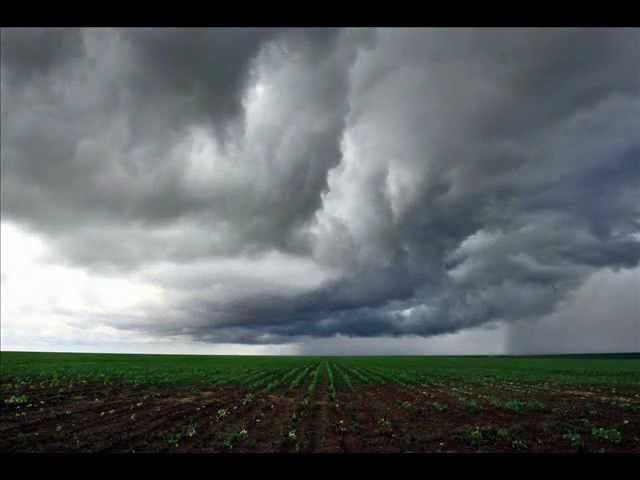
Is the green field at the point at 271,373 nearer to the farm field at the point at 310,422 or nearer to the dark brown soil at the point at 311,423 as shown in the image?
the farm field at the point at 310,422

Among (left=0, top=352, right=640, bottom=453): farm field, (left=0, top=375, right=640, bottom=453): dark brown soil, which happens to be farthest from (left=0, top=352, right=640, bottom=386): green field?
(left=0, top=375, right=640, bottom=453): dark brown soil

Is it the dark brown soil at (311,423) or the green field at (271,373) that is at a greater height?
the dark brown soil at (311,423)

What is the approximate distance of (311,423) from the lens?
15602 mm

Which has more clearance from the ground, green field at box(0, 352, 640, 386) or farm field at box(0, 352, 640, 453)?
farm field at box(0, 352, 640, 453)

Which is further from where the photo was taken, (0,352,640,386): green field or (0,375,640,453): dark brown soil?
(0,352,640,386): green field

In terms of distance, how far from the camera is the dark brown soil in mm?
12383

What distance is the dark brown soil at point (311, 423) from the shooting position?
488 inches

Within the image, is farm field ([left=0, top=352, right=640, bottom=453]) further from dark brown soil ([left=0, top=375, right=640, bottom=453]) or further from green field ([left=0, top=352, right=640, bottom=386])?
green field ([left=0, top=352, right=640, bottom=386])

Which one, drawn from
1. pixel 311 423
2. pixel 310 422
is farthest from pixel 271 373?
pixel 311 423

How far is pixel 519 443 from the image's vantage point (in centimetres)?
1253

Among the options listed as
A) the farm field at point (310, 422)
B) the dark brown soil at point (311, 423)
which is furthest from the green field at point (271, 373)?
the dark brown soil at point (311, 423)

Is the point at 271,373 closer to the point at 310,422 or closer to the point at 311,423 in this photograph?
the point at 310,422
